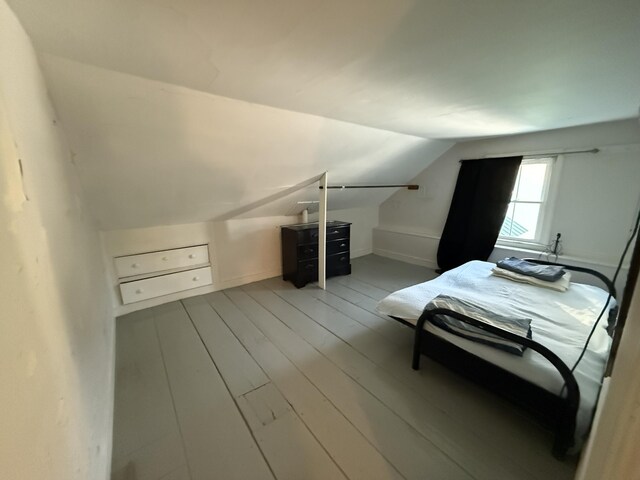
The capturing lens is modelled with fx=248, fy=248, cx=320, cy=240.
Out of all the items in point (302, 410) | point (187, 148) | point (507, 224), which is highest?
point (187, 148)

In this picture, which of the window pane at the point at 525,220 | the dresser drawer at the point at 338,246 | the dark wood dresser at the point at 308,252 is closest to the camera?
the window pane at the point at 525,220

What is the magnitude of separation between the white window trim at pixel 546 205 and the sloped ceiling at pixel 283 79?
0.54 metres

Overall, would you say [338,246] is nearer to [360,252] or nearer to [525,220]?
[360,252]

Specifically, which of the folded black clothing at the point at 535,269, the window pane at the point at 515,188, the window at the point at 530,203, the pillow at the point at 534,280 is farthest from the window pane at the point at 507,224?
the pillow at the point at 534,280

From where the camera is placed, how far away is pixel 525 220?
3.14 metres

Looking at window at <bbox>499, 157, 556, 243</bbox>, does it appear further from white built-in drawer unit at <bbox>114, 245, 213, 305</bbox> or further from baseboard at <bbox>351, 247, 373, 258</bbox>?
white built-in drawer unit at <bbox>114, 245, 213, 305</bbox>

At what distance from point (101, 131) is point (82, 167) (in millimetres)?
373

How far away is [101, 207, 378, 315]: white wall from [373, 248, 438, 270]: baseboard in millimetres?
1595

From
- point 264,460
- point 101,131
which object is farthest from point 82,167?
point 264,460

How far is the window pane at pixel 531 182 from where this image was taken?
2.99 metres

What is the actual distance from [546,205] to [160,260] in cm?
447

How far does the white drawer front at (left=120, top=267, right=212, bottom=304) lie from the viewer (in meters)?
2.56

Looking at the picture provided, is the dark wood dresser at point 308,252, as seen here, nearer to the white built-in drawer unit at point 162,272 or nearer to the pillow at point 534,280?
the white built-in drawer unit at point 162,272

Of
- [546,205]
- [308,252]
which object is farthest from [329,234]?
[546,205]
